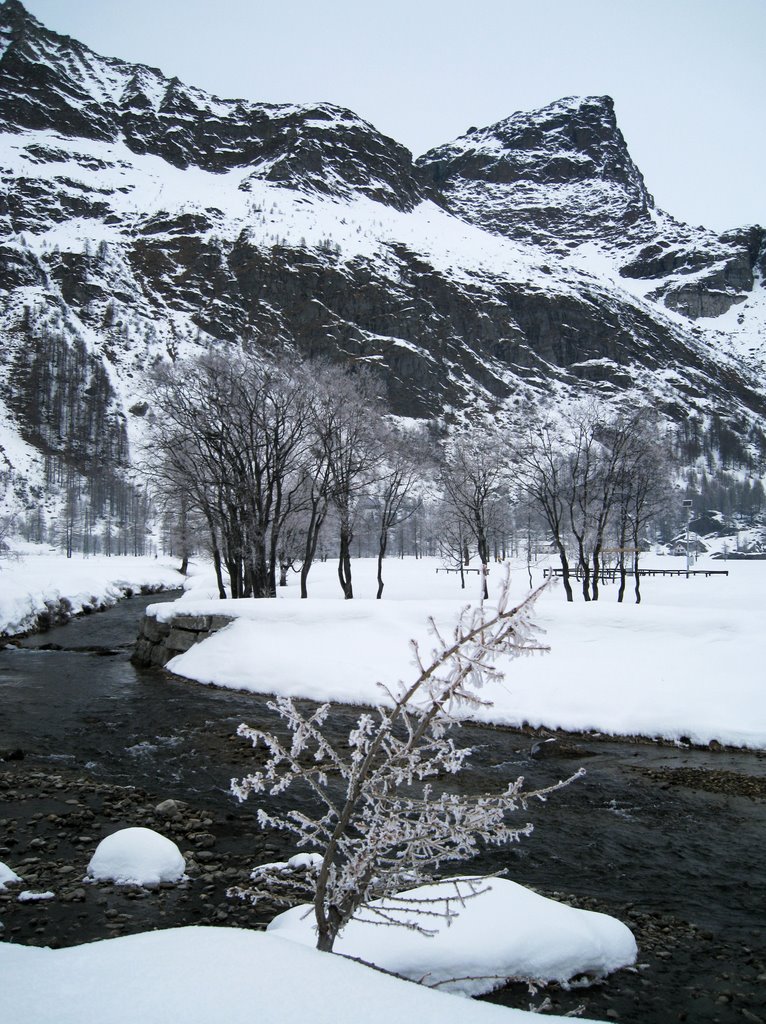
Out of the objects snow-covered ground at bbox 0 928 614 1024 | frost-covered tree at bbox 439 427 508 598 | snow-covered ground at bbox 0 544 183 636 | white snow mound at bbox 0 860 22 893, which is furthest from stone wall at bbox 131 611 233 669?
snow-covered ground at bbox 0 928 614 1024

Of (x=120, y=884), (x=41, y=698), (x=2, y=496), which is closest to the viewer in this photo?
(x=120, y=884)

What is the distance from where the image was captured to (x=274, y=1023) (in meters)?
2.04

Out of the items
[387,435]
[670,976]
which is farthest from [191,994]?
[387,435]

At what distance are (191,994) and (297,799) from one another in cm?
686

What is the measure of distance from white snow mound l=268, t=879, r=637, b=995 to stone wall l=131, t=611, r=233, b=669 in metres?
14.1

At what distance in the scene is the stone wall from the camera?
18.4 m

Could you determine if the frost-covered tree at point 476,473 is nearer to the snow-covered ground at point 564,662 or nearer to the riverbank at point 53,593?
the snow-covered ground at point 564,662

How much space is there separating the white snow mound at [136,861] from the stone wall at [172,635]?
12121mm

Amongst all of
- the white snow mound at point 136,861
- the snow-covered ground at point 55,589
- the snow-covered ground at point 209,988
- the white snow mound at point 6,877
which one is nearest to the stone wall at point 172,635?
the snow-covered ground at point 55,589

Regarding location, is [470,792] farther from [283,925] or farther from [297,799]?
[283,925]

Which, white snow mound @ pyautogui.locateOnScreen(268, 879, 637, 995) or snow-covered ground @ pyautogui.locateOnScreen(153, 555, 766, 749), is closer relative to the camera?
white snow mound @ pyautogui.locateOnScreen(268, 879, 637, 995)

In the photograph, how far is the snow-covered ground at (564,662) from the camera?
12203mm

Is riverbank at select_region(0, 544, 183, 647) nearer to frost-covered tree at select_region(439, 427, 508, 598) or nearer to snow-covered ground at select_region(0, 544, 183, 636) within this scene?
snow-covered ground at select_region(0, 544, 183, 636)

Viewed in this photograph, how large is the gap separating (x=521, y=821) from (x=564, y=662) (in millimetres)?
7021
